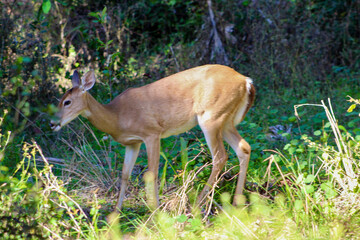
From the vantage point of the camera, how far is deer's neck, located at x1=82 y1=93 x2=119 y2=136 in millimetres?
5438

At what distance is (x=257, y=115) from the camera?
788 cm

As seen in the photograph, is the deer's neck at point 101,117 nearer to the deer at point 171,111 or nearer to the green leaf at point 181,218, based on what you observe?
the deer at point 171,111

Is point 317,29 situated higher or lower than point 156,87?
lower

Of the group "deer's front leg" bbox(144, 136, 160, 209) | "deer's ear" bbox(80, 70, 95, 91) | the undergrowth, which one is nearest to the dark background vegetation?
"deer's front leg" bbox(144, 136, 160, 209)

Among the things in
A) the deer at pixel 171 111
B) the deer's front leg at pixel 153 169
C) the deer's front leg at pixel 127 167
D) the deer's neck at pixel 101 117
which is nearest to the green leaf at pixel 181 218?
the deer's front leg at pixel 153 169

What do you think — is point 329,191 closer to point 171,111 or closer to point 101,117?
point 171,111

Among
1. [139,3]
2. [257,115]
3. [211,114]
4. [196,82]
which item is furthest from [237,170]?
[139,3]

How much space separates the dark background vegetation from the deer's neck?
5.49ft

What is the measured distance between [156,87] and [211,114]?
700 mm

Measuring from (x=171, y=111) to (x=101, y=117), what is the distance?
0.75 meters

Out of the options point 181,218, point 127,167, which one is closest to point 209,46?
point 127,167

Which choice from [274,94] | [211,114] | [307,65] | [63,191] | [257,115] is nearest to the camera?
[63,191]

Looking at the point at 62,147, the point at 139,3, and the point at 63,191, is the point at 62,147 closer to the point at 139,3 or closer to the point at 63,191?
the point at 63,191

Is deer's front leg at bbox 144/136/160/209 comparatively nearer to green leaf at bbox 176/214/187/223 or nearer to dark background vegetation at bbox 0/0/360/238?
green leaf at bbox 176/214/187/223
